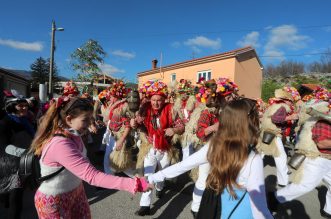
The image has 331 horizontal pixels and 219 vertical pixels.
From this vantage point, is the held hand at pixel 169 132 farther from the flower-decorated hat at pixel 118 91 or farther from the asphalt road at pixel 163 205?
the flower-decorated hat at pixel 118 91

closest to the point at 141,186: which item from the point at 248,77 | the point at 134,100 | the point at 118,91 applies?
the point at 134,100

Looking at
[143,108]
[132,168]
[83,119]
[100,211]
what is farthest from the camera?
[132,168]

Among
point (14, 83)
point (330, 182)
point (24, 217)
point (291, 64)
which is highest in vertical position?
point (291, 64)

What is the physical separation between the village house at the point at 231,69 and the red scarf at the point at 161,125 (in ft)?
49.8

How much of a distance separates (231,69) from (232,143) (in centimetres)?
1858

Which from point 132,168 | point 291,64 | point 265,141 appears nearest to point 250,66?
point 265,141

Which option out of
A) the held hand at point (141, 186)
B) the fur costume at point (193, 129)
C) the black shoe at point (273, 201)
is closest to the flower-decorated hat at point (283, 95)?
the fur costume at point (193, 129)

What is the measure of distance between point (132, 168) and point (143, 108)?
129 cm

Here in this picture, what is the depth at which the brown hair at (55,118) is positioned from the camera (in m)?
2.13

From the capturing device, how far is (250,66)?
22016 mm

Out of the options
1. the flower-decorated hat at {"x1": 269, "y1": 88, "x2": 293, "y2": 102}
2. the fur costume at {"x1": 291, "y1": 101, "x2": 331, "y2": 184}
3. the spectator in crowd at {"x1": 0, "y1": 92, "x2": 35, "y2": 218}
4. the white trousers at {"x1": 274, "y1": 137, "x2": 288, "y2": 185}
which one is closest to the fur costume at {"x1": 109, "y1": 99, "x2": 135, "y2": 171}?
the spectator in crowd at {"x1": 0, "y1": 92, "x2": 35, "y2": 218}

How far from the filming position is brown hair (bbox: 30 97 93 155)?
6.98 feet

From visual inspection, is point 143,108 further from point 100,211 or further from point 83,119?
point 83,119

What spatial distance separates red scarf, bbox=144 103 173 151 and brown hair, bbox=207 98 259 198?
188 centimetres
